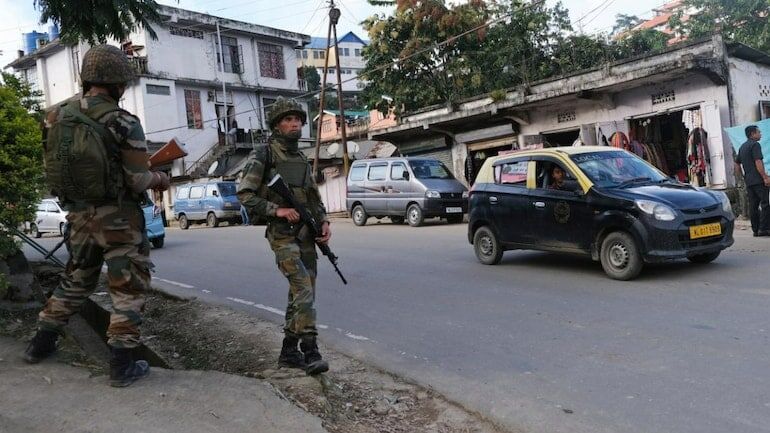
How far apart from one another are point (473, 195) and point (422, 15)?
1790 cm

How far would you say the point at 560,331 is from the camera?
5293mm

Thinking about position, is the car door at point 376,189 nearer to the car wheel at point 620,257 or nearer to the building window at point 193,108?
the car wheel at point 620,257

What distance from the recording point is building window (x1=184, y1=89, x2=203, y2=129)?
1375 inches

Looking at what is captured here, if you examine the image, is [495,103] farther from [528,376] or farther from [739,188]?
[528,376]

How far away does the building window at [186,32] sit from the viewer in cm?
3403

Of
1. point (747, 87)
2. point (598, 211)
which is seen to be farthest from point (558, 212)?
point (747, 87)

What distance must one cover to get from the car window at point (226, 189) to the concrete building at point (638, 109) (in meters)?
8.37

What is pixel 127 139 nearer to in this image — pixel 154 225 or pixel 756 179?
pixel 756 179

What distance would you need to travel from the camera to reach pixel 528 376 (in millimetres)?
4270

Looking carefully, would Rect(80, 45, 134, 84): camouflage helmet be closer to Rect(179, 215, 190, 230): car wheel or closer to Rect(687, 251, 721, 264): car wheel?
Rect(687, 251, 721, 264): car wheel

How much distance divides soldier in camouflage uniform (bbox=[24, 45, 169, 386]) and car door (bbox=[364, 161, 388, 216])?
48.1ft

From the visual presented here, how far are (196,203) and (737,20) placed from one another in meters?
25.5

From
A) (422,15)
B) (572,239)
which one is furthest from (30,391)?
(422,15)

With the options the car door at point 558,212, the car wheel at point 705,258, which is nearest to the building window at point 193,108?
the car door at point 558,212
